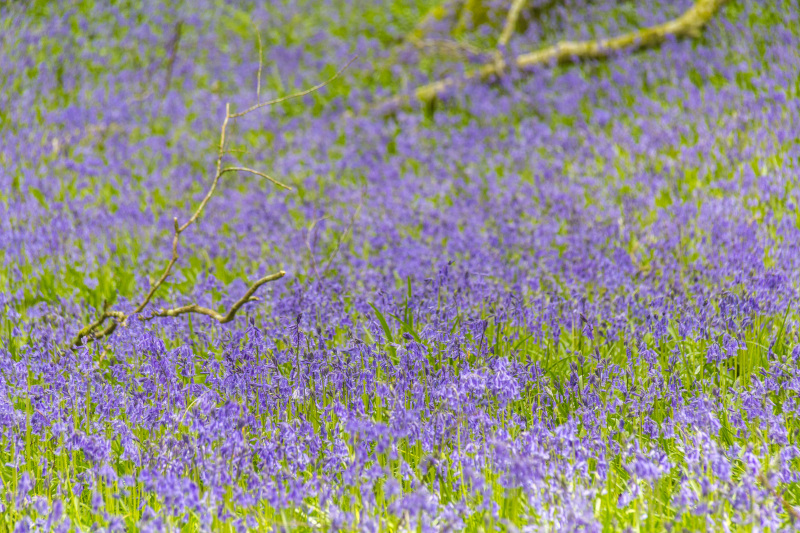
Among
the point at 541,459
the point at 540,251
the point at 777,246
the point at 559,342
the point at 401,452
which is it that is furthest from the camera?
the point at 540,251

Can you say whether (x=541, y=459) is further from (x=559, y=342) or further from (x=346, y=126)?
(x=346, y=126)

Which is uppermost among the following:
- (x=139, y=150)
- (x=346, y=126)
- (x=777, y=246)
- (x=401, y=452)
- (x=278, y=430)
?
(x=139, y=150)

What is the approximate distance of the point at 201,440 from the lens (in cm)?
280

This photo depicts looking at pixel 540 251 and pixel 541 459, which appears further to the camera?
pixel 540 251

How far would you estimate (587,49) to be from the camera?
9.46m

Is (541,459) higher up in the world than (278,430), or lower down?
lower down

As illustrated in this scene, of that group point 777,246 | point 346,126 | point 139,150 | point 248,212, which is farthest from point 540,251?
point 139,150

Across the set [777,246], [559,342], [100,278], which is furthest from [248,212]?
[777,246]

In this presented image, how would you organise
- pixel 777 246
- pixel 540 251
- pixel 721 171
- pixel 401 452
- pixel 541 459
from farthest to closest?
pixel 721 171 → pixel 540 251 → pixel 777 246 → pixel 401 452 → pixel 541 459

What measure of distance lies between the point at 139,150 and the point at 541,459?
7406mm

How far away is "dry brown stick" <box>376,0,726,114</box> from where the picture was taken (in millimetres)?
9328

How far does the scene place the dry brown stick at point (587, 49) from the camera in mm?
9328

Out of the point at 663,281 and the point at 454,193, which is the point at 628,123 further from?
the point at 663,281

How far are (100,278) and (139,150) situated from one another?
3.83 metres
